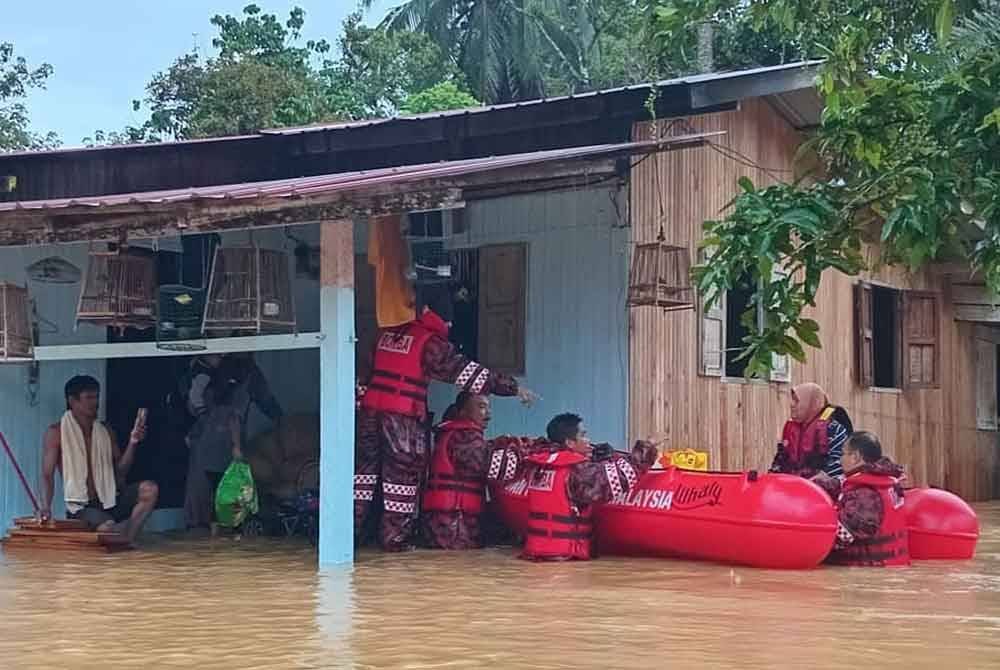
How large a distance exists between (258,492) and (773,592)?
5.34 m

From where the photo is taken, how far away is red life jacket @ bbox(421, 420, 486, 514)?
33.9 ft

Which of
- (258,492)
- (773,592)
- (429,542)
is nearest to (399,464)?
(429,542)

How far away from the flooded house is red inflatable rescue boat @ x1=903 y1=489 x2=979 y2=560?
204cm

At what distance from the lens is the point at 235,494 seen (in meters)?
11.1

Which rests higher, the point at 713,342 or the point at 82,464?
the point at 713,342

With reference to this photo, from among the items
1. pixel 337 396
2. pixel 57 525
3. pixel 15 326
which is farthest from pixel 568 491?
pixel 15 326

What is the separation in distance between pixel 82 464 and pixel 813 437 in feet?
17.9

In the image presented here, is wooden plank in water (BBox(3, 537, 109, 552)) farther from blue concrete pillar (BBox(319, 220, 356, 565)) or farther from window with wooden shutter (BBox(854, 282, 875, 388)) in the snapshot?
window with wooden shutter (BBox(854, 282, 875, 388))

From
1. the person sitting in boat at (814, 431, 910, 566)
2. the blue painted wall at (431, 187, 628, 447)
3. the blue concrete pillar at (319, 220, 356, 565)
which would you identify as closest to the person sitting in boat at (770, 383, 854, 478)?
the person sitting in boat at (814, 431, 910, 566)

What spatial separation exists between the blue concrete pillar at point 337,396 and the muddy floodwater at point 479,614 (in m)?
0.27

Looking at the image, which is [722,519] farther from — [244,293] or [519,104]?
[519,104]

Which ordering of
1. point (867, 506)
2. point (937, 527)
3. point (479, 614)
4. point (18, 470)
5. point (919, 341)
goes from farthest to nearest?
point (919, 341) → point (18, 470) → point (937, 527) → point (867, 506) → point (479, 614)

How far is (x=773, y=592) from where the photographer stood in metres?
8.09

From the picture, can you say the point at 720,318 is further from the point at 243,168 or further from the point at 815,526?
the point at 243,168
